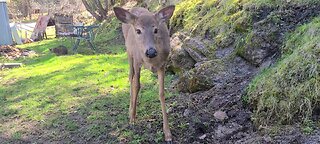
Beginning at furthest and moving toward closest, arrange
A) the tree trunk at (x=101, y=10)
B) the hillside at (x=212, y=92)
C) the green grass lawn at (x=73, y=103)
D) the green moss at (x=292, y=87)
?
1. the tree trunk at (x=101, y=10)
2. the green grass lawn at (x=73, y=103)
3. the hillside at (x=212, y=92)
4. the green moss at (x=292, y=87)

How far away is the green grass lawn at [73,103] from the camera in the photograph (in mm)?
4789

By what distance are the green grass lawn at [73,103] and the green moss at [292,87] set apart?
3.99ft

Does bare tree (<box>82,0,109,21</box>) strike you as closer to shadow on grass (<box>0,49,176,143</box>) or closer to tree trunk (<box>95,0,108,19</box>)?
tree trunk (<box>95,0,108,19</box>)

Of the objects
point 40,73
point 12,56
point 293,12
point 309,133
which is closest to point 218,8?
point 293,12

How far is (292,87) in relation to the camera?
138 inches

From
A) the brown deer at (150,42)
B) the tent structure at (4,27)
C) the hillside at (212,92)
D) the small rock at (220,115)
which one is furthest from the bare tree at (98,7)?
the small rock at (220,115)

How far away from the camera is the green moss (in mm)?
3372

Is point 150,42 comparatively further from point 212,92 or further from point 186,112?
point 212,92

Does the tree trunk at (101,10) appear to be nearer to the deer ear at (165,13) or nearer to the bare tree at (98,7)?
the bare tree at (98,7)

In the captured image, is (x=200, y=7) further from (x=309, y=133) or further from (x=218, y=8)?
(x=309, y=133)

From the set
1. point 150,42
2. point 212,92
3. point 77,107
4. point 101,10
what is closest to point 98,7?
point 101,10

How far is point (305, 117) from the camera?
3.31 meters

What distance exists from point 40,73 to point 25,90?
72.3 inches

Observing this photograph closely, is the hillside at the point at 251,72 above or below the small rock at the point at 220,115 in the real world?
above
